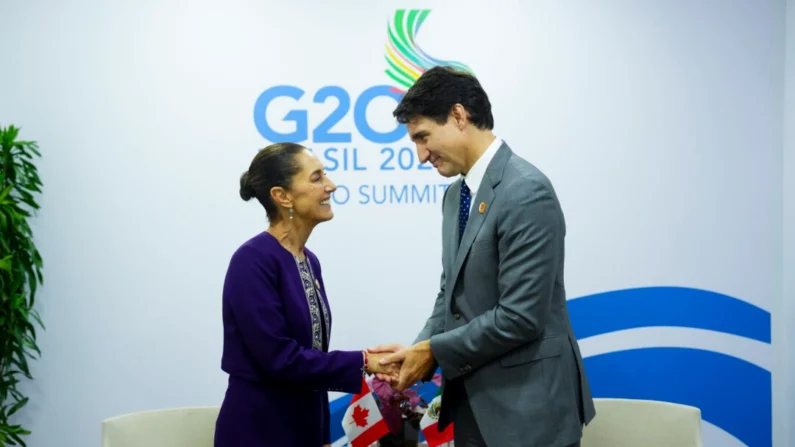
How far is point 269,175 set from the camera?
2666mm

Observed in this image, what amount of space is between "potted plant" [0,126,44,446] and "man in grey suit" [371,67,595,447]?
7.24 ft

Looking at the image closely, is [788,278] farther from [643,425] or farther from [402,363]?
[402,363]

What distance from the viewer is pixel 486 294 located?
217 cm

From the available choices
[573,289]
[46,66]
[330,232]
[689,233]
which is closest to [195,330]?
[330,232]

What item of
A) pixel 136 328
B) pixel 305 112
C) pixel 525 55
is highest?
pixel 525 55

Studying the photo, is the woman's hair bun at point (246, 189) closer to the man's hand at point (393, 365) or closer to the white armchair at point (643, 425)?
the man's hand at point (393, 365)

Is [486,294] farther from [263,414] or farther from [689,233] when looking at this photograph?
[689,233]

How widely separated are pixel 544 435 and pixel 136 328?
8.14 ft

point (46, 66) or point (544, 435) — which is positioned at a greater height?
point (46, 66)

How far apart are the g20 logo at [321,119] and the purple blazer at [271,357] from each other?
134 centimetres

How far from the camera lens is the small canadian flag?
302 centimetres

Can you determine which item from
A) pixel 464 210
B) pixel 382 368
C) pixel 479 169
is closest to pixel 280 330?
pixel 382 368

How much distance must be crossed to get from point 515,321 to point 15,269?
2.59 m

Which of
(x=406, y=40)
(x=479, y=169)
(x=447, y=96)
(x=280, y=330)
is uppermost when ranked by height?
(x=406, y=40)
